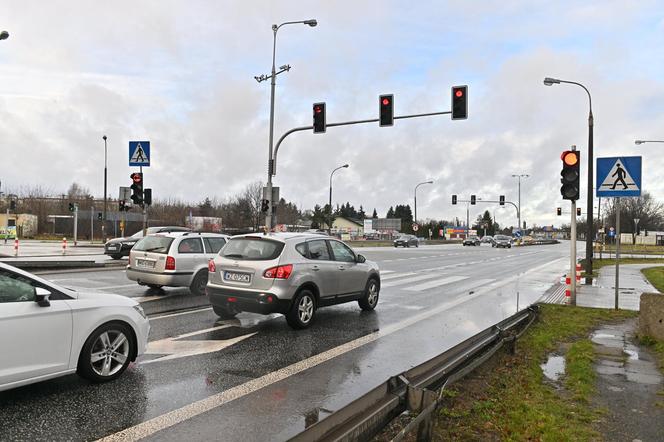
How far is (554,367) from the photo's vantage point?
20.5 feet

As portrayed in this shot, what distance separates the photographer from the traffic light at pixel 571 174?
35.8 feet

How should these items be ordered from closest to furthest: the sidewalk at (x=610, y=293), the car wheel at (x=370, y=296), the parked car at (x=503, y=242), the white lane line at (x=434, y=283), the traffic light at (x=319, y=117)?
the car wheel at (x=370, y=296) < the sidewalk at (x=610, y=293) < the white lane line at (x=434, y=283) < the traffic light at (x=319, y=117) < the parked car at (x=503, y=242)

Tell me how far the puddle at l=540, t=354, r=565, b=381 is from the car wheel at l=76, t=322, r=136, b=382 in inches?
195

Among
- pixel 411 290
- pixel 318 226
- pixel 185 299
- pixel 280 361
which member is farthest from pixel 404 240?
pixel 280 361

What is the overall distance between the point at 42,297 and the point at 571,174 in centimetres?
1045

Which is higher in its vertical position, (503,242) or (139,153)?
(139,153)

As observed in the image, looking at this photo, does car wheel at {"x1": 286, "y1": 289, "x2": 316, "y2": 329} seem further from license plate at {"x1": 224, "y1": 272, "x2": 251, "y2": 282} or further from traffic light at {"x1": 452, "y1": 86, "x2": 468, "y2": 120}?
traffic light at {"x1": 452, "y1": 86, "x2": 468, "y2": 120}

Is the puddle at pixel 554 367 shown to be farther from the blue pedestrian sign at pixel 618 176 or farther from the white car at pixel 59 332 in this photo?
the white car at pixel 59 332

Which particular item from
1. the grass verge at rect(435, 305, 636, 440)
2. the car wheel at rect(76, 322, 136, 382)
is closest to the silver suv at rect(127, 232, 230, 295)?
the car wheel at rect(76, 322, 136, 382)

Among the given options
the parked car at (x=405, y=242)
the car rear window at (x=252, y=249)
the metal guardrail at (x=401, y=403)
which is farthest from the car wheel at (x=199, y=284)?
the parked car at (x=405, y=242)

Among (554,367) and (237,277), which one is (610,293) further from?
(237,277)

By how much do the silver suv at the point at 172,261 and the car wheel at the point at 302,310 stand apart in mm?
4187

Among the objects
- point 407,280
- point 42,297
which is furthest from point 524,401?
point 407,280

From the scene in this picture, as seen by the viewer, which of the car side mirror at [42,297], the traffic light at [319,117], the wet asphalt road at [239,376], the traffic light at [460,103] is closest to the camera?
the wet asphalt road at [239,376]
